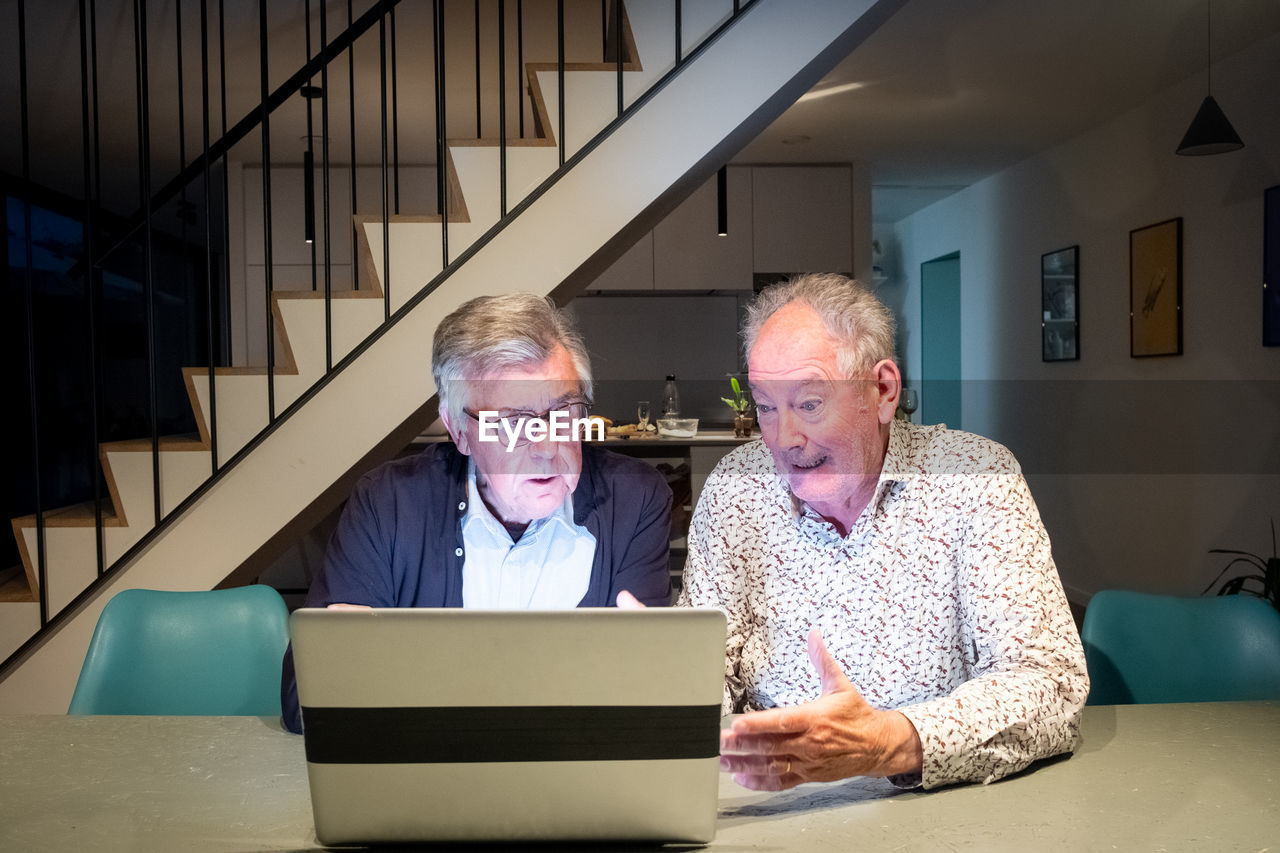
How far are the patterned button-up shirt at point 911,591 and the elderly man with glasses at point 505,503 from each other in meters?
0.12

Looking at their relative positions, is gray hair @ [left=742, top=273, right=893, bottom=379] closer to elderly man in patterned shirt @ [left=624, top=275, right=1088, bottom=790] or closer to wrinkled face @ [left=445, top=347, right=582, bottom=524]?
elderly man in patterned shirt @ [left=624, top=275, right=1088, bottom=790]

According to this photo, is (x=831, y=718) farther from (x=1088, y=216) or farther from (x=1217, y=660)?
(x=1088, y=216)

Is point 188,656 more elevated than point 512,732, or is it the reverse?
point 512,732

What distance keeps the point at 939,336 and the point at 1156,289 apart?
3557 millimetres

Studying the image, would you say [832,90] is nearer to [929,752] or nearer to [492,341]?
[492,341]

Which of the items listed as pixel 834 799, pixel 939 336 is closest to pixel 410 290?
pixel 834 799

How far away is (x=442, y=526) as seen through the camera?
4.78 feet

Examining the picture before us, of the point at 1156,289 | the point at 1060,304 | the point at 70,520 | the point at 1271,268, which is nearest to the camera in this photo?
the point at 70,520

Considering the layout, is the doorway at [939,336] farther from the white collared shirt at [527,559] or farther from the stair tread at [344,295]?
the white collared shirt at [527,559]

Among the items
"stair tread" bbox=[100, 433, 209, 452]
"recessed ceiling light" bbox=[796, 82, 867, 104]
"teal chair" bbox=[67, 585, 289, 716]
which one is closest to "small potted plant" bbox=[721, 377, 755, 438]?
"recessed ceiling light" bbox=[796, 82, 867, 104]

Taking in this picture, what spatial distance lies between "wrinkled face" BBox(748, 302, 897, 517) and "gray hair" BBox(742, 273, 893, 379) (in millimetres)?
11

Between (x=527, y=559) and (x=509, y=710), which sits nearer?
(x=509, y=710)

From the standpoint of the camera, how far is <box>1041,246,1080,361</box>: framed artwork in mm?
5383

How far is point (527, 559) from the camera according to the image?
1478 mm
